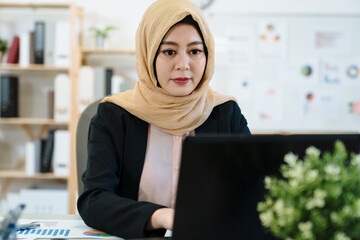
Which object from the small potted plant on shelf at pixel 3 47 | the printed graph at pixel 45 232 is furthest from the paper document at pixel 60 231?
the small potted plant on shelf at pixel 3 47

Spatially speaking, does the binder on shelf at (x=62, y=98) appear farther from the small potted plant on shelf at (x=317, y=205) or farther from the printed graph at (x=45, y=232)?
the small potted plant on shelf at (x=317, y=205)

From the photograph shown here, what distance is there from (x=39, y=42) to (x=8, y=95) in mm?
458

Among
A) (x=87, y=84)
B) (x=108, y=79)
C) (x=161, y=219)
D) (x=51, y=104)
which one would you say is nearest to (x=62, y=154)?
(x=51, y=104)

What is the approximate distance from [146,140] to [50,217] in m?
0.34

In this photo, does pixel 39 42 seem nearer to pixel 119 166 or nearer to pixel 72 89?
pixel 72 89

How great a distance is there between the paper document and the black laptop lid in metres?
0.37

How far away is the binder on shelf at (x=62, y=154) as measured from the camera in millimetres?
3252

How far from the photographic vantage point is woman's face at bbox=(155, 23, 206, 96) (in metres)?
1.21

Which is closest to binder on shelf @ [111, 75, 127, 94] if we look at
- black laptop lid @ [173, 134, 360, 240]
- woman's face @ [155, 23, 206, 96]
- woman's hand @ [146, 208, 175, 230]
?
woman's face @ [155, 23, 206, 96]

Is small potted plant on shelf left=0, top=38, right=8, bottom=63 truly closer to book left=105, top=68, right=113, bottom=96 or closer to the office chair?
book left=105, top=68, right=113, bottom=96

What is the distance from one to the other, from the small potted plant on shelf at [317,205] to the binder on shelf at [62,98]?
2.84m

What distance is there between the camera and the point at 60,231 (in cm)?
103

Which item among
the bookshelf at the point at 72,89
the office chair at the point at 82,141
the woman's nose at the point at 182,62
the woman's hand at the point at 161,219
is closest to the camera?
the woman's hand at the point at 161,219

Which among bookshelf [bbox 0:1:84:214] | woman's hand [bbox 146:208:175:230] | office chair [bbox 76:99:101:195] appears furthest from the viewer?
bookshelf [bbox 0:1:84:214]
